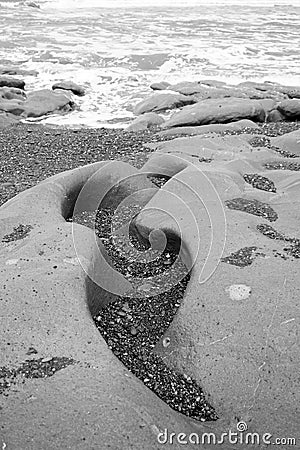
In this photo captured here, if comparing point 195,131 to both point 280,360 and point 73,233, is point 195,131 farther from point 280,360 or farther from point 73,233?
point 280,360

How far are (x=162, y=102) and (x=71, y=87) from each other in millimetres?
2533

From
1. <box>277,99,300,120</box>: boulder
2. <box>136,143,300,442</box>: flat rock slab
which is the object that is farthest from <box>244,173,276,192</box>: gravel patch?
<box>277,99,300,120</box>: boulder

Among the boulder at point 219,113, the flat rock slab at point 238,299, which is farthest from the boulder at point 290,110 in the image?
the flat rock slab at point 238,299

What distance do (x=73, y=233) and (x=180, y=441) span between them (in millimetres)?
1319

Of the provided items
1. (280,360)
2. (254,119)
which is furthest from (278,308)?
(254,119)

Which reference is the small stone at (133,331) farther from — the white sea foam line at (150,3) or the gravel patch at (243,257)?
the white sea foam line at (150,3)

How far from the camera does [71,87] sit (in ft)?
40.3

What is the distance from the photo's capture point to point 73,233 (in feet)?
9.79

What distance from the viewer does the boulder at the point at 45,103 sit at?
34.5 ft

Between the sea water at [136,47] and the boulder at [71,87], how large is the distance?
202 millimetres

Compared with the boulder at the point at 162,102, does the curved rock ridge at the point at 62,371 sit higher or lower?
higher

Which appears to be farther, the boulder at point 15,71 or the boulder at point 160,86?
the boulder at point 15,71

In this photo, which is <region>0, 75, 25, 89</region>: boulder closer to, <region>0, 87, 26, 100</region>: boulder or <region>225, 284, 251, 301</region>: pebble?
<region>0, 87, 26, 100</region>: boulder

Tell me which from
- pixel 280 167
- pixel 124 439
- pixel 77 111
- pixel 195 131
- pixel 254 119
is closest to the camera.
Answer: pixel 124 439
